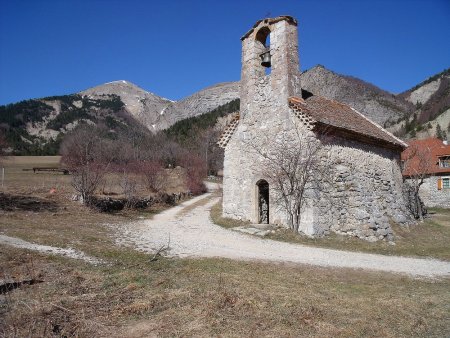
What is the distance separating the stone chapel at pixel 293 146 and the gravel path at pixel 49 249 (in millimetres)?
8536

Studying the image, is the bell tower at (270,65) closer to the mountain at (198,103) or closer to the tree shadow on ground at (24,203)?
the tree shadow on ground at (24,203)

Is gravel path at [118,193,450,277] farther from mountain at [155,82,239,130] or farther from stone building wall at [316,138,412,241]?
mountain at [155,82,239,130]

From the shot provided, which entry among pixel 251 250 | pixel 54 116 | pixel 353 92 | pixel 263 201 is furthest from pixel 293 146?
pixel 54 116

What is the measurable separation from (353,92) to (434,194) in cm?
6192

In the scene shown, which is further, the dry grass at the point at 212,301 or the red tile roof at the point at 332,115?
the red tile roof at the point at 332,115

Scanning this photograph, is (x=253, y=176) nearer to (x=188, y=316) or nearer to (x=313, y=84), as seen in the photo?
(x=188, y=316)

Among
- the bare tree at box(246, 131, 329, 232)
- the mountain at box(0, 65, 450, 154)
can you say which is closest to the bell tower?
the bare tree at box(246, 131, 329, 232)

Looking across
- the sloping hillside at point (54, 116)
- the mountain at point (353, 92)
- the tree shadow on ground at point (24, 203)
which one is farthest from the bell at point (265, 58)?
the sloping hillside at point (54, 116)

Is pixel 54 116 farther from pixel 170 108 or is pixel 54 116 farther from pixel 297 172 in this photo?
pixel 297 172

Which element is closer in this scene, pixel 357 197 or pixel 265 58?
pixel 357 197

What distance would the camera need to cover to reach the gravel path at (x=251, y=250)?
9414 mm

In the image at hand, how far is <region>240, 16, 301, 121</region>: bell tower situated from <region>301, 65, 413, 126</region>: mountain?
231 ft

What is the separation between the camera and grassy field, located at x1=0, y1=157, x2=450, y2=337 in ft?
15.8

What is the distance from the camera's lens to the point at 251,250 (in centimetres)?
1081
